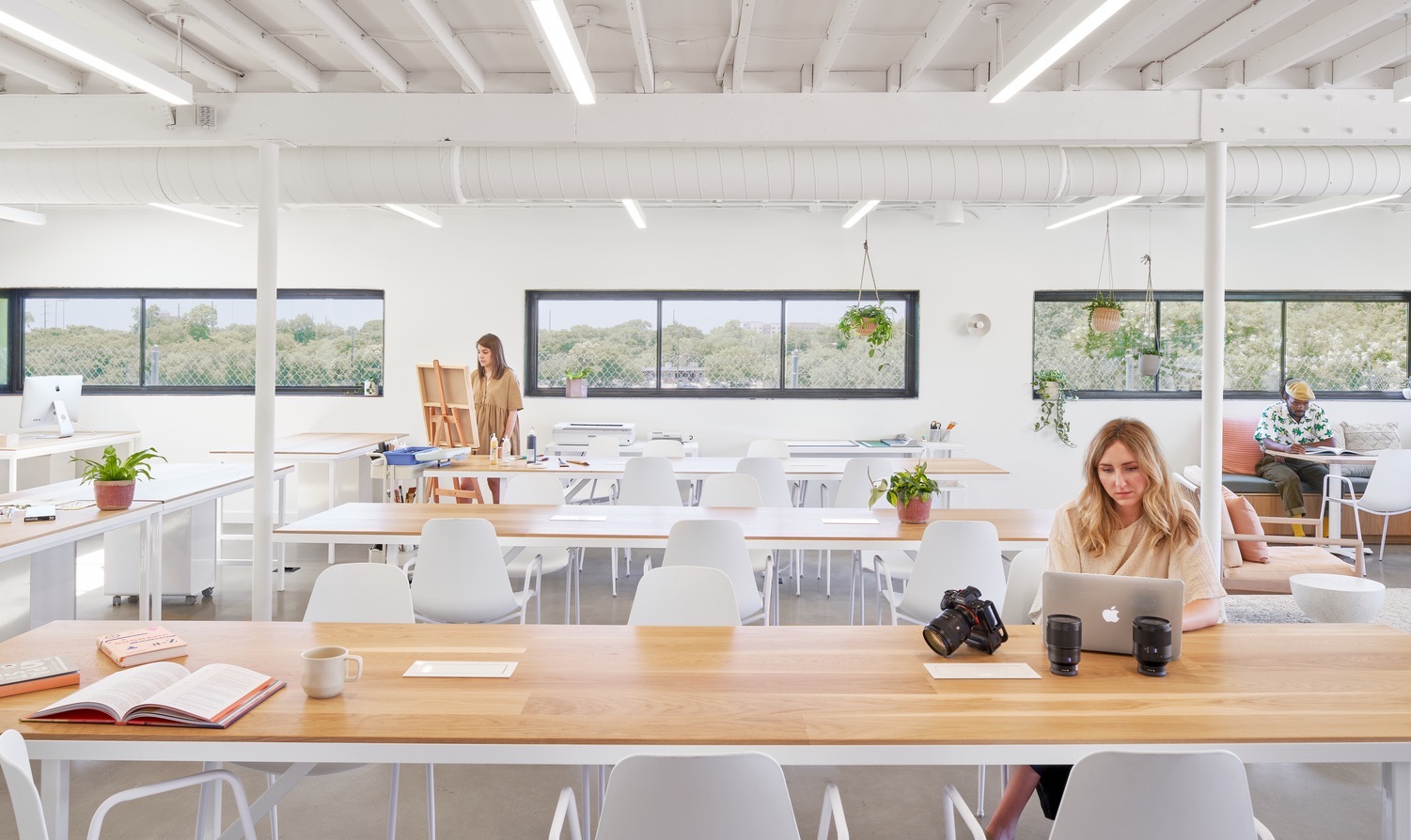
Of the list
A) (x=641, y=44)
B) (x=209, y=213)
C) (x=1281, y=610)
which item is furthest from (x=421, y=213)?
(x=1281, y=610)

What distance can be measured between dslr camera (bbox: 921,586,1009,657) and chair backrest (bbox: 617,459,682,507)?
3555 millimetres

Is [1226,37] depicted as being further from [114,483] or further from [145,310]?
[145,310]

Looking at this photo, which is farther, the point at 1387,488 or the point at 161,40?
the point at 1387,488

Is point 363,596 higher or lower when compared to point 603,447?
lower

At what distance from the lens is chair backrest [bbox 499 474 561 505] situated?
213 inches

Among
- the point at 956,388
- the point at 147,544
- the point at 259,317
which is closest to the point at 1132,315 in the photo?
the point at 956,388

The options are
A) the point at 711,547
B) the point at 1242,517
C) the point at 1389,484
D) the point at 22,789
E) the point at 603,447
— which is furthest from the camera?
the point at 603,447

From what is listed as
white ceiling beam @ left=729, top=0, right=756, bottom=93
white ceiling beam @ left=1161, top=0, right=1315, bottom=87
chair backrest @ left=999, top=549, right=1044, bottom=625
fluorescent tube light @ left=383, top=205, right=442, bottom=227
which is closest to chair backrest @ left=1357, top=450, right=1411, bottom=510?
white ceiling beam @ left=1161, top=0, right=1315, bottom=87

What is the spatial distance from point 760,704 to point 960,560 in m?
1.89

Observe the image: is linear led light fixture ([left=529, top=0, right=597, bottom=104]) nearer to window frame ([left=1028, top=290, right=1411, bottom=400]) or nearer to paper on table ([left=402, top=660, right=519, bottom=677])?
paper on table ([left=402, top=660, right=519, bottom=677])

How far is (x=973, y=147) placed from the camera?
558 centimetres

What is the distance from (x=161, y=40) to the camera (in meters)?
4.53

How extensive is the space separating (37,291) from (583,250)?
5.66 m

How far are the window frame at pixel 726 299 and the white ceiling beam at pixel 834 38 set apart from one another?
3.77m
